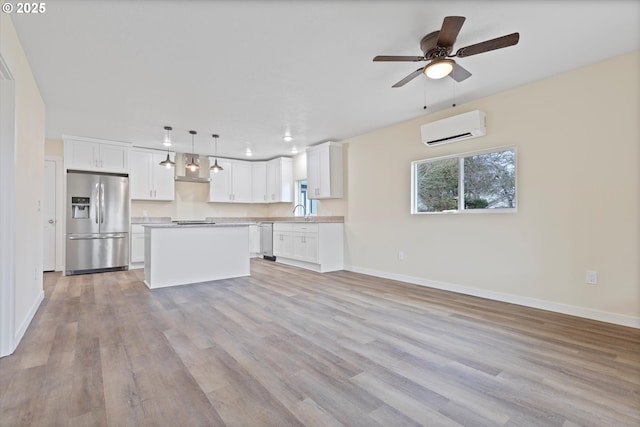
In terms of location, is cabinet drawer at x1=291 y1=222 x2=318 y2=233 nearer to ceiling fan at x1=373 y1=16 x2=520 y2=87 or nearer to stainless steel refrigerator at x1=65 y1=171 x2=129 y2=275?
stainless steel refrigerator at x1=65 y1=171 x2=129 y2=275

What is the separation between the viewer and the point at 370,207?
5324mm

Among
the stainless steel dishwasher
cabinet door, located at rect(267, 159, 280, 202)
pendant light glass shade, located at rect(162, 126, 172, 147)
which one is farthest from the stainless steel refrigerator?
cabinet door, located at rect(267, 159, 280, 202)

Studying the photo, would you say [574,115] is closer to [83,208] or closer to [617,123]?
[617,123]

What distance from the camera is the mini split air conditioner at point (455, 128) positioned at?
3.66m

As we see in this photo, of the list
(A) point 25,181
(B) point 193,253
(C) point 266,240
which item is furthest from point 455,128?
(C) point 266,240

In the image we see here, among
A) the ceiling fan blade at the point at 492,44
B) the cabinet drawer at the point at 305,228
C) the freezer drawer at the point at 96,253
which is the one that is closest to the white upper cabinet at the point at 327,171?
the cabinet drawer at the point at 305,228

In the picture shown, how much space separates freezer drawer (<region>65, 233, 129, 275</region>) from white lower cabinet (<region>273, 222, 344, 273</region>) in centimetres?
320

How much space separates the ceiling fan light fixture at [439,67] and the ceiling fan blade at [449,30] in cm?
12

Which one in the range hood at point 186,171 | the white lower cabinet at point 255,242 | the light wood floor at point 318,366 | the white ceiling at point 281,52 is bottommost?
the light wood floor at point 318,366

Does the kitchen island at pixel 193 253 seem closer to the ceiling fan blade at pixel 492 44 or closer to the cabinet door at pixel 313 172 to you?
the cabinet door at pixel 313 172

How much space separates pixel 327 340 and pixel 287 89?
2749 millimetres

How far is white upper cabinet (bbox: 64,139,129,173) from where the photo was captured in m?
5.39

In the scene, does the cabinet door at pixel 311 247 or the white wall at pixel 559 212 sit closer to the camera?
the white wall at pixel 559 212

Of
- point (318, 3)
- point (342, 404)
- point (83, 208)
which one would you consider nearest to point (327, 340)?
point (342, 404)
